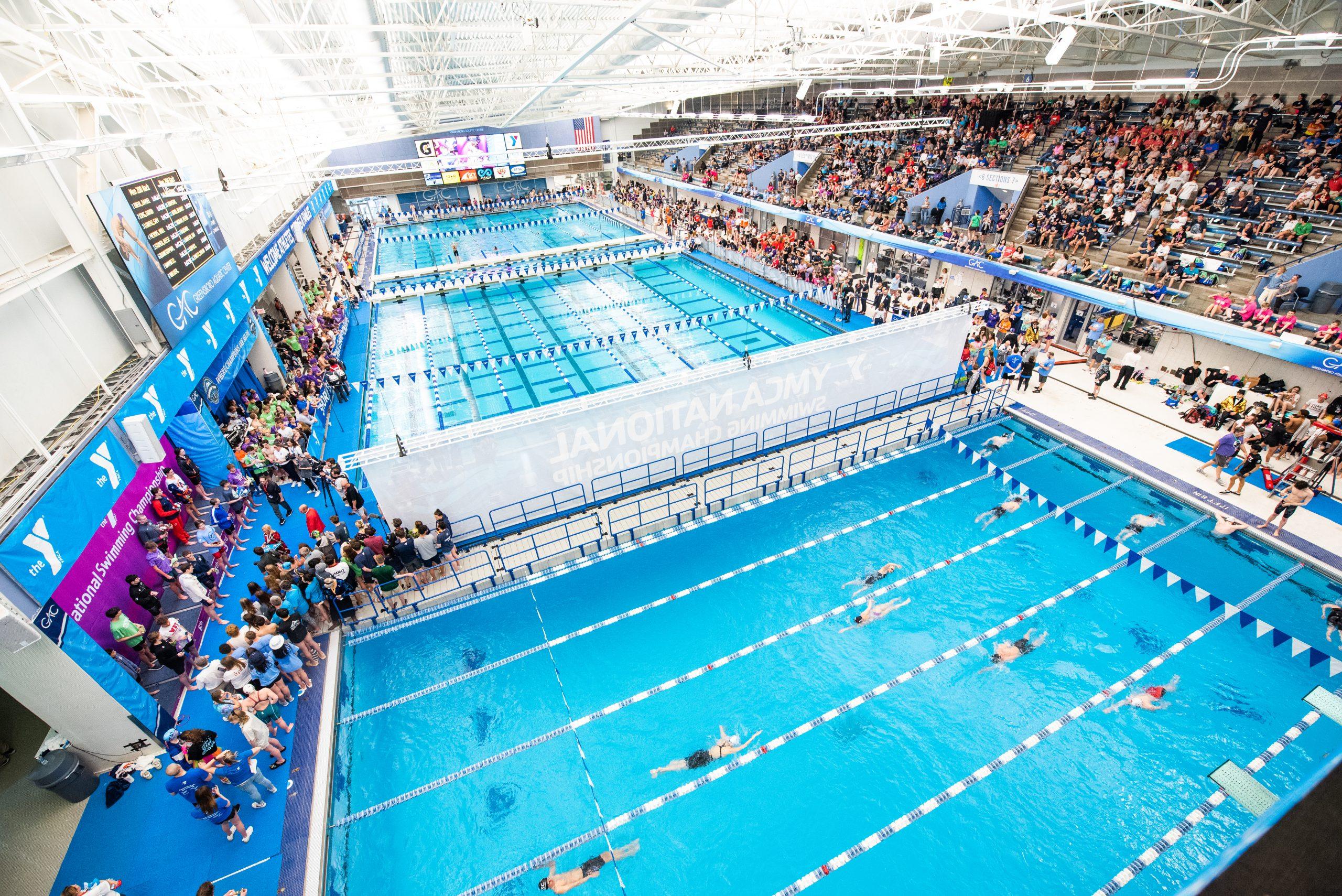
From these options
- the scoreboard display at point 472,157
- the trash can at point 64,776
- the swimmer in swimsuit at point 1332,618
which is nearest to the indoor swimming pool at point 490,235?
the scoreboard display at point 472,157

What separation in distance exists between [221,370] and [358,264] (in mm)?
21213

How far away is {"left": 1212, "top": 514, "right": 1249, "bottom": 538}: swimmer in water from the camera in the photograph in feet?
30.0

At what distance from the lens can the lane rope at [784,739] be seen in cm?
581

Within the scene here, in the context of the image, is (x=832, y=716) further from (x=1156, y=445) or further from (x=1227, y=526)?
(x=1156, y=445)

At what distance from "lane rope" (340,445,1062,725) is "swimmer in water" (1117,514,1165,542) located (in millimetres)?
2056

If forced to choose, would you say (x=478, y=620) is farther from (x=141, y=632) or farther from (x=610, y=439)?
(x=141, y=632)

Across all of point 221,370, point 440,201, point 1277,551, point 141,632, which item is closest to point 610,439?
point 141,632

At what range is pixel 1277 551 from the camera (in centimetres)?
897

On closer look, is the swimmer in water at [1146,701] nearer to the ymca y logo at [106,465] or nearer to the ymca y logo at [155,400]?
the ymca y logo at [106,465]

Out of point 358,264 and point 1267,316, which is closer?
point 1267,316

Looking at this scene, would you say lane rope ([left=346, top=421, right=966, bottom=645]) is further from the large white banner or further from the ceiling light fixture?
the ceiling light fixture

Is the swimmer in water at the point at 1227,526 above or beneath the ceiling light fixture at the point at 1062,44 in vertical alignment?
beneath

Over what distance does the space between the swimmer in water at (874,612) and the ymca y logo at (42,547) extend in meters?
9.20

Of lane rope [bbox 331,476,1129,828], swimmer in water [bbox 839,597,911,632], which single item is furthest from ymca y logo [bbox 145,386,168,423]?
swimmer in water [bbox 839,597,911,632]
